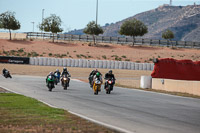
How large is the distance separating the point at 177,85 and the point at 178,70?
3.51m

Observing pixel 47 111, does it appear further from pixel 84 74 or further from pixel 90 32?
pixel 90 32

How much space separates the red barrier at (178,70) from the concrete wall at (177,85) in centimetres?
93

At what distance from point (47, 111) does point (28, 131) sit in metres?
4.16

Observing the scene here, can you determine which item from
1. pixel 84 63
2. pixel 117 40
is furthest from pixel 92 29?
pixel 84 63

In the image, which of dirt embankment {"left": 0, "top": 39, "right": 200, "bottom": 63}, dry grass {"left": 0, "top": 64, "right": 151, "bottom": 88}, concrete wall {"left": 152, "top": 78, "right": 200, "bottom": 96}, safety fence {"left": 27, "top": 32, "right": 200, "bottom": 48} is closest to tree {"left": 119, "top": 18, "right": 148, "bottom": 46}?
safety fence {"left": 27, "top": 32, "right": 200, "bottom": 48}

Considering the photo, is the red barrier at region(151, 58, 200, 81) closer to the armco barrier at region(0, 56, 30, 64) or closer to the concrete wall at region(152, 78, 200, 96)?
the concrete wall at region(152, 78, 200, 96)

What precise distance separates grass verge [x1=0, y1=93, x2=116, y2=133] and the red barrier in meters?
18.0

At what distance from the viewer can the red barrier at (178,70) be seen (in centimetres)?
3325

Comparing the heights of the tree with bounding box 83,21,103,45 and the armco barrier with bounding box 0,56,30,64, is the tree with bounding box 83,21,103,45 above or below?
above

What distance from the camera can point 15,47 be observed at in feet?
281

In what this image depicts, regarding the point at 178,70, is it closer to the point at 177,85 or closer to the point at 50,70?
the point at 177,85

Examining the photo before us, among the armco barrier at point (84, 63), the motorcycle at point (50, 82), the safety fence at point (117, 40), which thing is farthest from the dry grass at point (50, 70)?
the safety fence at point (117, 40)

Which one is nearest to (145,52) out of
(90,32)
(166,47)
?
(166,47)

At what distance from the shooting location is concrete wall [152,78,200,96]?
28.2 metres
